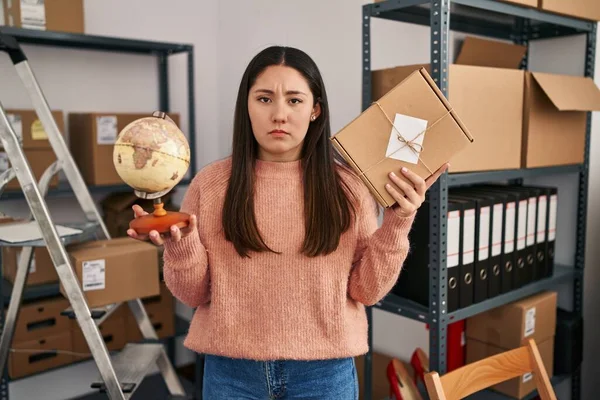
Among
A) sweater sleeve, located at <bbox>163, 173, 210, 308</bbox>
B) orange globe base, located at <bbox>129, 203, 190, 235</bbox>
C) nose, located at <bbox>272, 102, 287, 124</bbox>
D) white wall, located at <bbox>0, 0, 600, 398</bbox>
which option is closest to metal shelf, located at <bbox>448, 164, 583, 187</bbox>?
white wall, located at <bbox>0, 0, 600, 398</bbox>

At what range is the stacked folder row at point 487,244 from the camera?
1.63m

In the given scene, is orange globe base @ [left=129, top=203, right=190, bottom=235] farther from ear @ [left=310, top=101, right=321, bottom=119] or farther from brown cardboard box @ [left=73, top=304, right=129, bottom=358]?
brown cardboard box @ [left=73, top=304, right=129, bottom=358]

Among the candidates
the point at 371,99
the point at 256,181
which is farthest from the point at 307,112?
the point at 371,99

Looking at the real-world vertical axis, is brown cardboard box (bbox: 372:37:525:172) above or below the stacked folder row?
above

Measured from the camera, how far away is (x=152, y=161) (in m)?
0.98

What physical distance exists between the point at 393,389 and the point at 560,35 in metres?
1.45

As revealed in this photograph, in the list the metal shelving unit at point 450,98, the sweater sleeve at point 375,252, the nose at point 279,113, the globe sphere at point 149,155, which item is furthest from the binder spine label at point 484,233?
the globe sphere at point 149,155

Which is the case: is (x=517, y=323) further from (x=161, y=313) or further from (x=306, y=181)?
(x=161, y=313)

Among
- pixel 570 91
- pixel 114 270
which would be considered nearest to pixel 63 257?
pixel 114 270

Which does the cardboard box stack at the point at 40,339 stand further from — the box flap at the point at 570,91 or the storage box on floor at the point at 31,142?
the box flap at the point at 570,91

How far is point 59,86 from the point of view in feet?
9.07

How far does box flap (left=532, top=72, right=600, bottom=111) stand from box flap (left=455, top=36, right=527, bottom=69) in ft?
0.76

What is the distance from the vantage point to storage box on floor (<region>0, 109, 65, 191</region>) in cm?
232

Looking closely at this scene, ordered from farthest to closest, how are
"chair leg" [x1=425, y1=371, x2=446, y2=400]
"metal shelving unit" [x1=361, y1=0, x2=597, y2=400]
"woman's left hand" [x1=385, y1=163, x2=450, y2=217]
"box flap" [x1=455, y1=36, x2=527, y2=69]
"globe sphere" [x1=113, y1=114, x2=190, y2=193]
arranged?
"box flap" [x1=455, y1=36, x2=527, y2=69], "metal shelving unit" [x1=361, y1=0, x2=597, y2=400], "chair leg" [x1=425, y1=371, x2=446, y2=400], "woman's left hand" [x1=385, y1=163, x2=450, y2=217], "globe sphere" [x1=113, y1=114, x2=190, y2=193]
